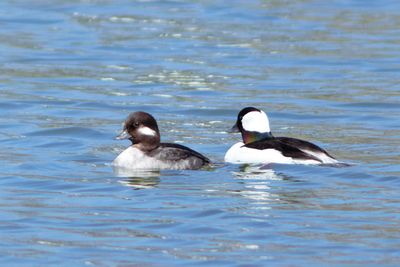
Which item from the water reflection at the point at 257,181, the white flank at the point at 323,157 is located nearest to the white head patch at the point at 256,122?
the water reflection at the point at 257,181

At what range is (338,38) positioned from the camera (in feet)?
86.9

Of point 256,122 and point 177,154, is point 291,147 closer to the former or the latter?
point 256,122

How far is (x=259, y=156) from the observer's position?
52.0ft

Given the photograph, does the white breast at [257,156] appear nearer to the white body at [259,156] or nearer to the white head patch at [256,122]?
the white body at [259,156]

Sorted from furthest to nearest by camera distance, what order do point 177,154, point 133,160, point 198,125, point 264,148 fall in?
point 198,125, point 264,148, point 133,160, point 177,154

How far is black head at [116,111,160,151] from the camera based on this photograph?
15758 millimetres

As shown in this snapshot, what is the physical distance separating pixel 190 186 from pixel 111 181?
0.93m

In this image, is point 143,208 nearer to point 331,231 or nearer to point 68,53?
point 331,231

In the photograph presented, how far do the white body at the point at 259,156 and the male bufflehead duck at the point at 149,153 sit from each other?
47 cm

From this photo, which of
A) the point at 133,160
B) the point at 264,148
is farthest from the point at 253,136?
the point at 133,160

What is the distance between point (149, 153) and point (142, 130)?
0.94 feet

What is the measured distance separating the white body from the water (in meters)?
0.17

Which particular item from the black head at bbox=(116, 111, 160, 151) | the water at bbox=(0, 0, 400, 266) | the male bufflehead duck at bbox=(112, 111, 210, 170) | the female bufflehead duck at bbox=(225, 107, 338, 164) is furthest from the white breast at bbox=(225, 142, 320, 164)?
the black head at bbox=(116, 111, 160, 151)

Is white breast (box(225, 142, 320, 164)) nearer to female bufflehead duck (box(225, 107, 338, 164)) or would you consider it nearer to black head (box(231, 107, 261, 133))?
female bufflehead duck (box(225, 107, 338, 164))
